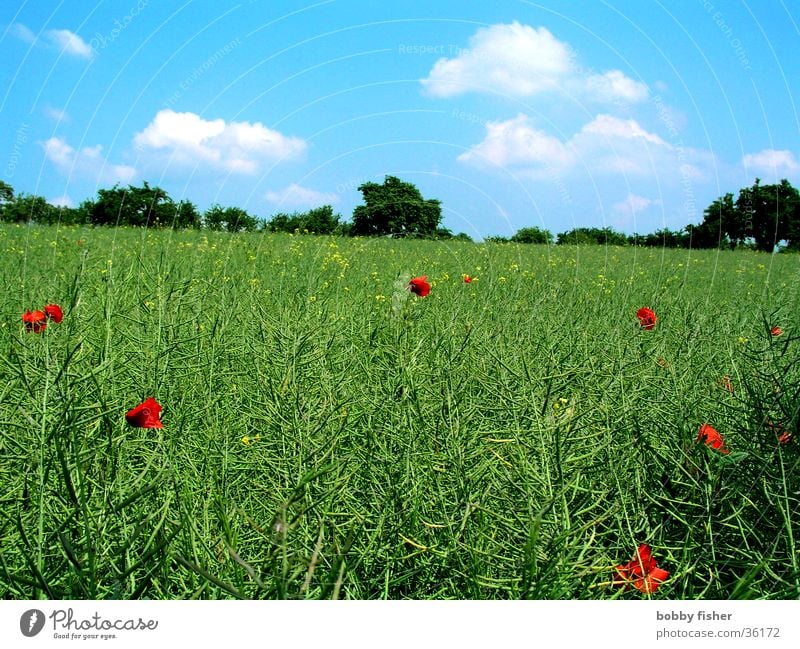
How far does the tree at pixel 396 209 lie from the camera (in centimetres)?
244

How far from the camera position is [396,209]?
2521mm

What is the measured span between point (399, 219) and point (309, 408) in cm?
111

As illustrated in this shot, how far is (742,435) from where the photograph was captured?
145 centimetres

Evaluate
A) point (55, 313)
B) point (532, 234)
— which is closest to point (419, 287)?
point (55, 313)

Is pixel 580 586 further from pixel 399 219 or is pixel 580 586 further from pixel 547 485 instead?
pixel 399 219

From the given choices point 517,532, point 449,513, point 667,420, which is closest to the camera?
point 517,532

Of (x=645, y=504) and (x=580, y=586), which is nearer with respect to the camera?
(x=580, y=586)

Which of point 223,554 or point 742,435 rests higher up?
point 742,435

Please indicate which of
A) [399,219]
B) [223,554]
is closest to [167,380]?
[223,554]
